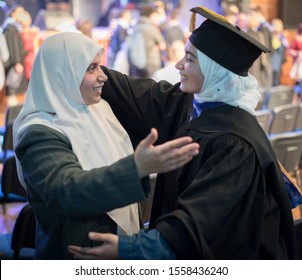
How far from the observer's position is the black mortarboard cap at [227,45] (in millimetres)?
2258

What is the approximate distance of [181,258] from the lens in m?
2.05

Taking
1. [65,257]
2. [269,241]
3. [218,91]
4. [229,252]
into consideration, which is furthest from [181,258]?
[218,91]

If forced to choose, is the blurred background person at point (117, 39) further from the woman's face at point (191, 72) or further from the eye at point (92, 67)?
the woman's face at point (191, 72)

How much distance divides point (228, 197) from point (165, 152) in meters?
0.31

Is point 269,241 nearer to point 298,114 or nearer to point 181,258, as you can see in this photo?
point 181,258

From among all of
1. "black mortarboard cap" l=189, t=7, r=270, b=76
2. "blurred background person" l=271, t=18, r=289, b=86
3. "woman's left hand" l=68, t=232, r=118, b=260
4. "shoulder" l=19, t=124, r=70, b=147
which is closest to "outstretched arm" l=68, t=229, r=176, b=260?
"woman's left hand" l=68, t=232, r=118, b=260

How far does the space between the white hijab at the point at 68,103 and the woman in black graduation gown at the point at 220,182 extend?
0.95 ft

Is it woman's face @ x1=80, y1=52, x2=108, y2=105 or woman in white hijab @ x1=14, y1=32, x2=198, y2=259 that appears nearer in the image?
woman in white hijab @ x1=14, y1=32, x2=198, y2=259

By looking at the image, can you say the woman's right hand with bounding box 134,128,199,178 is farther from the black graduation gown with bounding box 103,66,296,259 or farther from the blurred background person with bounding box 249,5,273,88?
the blurred background person with bounding box 249,5,273,88

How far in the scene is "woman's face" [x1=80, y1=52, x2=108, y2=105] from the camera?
7.83ft

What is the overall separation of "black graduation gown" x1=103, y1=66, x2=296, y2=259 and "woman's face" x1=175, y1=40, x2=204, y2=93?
11 cm

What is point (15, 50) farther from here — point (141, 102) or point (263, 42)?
point (141, 102)

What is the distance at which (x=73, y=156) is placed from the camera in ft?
7.26

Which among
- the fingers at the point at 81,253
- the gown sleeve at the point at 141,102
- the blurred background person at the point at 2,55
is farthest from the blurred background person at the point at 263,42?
the fingers at the point at 81,253
